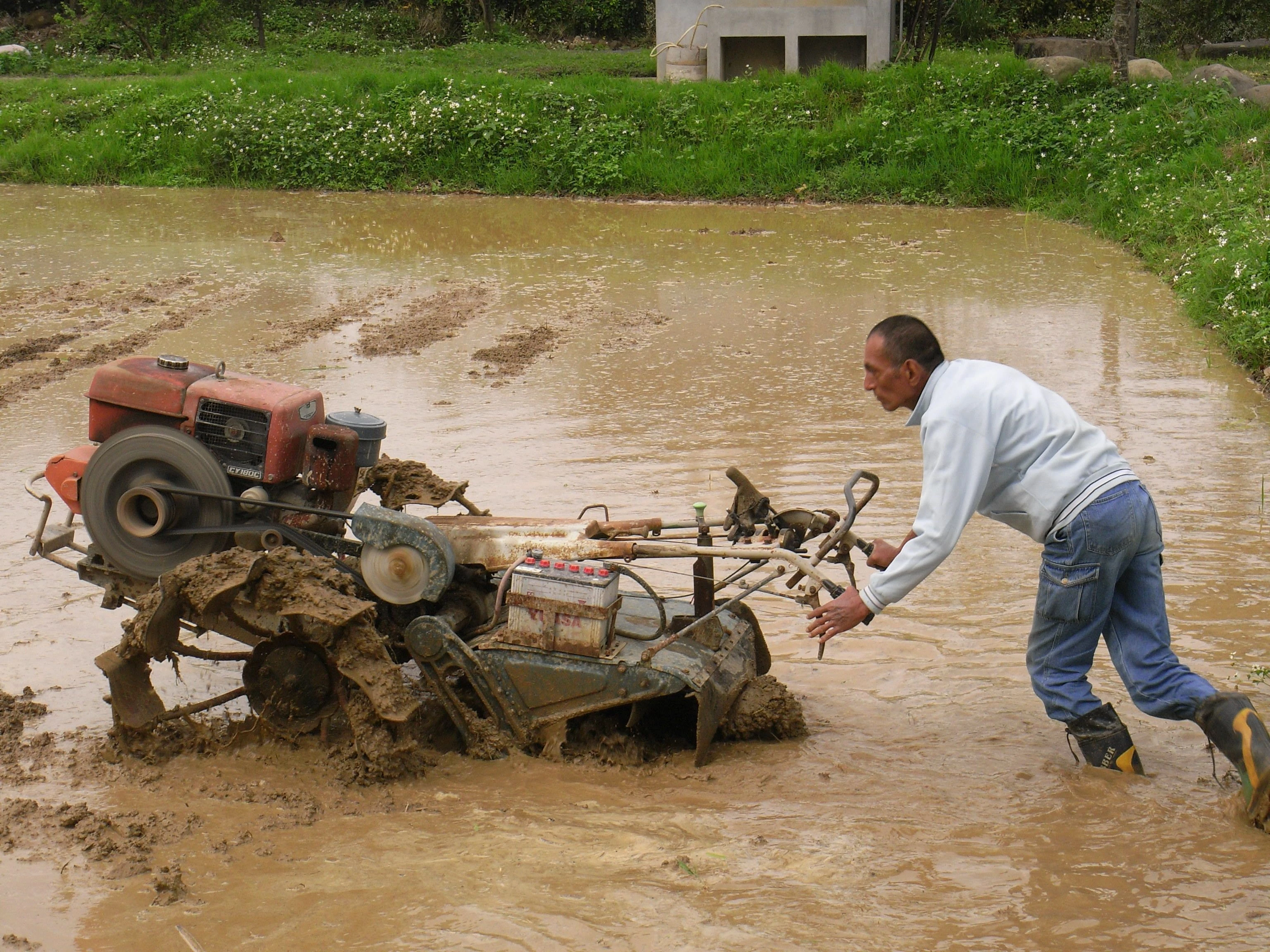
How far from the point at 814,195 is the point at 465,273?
18.0ft

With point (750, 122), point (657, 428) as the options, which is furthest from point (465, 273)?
point (750, 122)

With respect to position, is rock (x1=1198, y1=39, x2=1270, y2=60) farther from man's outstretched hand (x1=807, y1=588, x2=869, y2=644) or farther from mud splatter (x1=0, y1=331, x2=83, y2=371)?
man's outstretched hand (x1=807, y1=588, x2=869, y2=644)

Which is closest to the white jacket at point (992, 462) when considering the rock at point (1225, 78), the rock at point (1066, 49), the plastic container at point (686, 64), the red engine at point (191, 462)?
the red engine at point (191, 462)

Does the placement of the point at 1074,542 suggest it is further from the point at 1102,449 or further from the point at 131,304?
the point at 131,304

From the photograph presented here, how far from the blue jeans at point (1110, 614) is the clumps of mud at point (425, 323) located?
6.33 m

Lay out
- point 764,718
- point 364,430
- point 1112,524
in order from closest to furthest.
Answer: point 1112,524
point 764,718
point 364,430

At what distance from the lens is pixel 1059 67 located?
17391 mm

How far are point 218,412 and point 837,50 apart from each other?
55.9 ft

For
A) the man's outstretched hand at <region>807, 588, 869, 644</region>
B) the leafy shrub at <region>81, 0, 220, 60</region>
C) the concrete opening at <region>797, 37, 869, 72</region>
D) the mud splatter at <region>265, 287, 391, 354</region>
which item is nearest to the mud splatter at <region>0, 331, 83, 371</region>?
the mud splatter at <region>265, 287, 391, 354</region>

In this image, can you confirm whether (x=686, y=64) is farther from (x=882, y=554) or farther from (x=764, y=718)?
(x=882, y=554)

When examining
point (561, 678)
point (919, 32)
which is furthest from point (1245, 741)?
point (919, 32)

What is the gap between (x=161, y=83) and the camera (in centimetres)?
1950

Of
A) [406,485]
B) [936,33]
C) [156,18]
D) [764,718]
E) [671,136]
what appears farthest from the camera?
[156,18]

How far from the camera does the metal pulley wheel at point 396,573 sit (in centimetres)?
448
